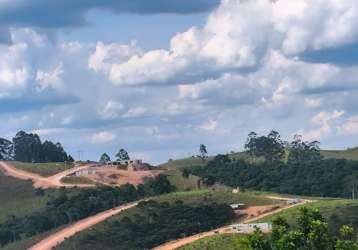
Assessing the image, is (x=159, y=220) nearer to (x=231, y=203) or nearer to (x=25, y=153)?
(x=231, y=203)

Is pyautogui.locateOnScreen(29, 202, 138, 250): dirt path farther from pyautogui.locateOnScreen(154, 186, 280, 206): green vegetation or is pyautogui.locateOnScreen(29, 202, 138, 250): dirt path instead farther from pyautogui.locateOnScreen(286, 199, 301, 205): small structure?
pyautogui.locateOnScreen(286, 199, 301, 205): small structure

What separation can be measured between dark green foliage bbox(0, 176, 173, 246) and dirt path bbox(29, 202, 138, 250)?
124 inches

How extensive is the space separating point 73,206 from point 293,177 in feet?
165

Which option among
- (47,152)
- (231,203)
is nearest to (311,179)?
(231,203)

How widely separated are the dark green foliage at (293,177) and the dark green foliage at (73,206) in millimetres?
16660

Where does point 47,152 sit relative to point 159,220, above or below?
above

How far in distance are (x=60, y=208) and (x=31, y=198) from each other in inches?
838

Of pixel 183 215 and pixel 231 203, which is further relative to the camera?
pixel 231 203

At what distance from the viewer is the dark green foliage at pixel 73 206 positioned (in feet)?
368

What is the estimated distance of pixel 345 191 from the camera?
14188 cm

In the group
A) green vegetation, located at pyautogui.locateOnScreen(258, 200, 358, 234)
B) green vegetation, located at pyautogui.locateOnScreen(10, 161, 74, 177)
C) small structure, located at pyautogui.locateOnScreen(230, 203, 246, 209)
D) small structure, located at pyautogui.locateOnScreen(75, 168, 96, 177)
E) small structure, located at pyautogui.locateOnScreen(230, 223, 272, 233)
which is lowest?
small structure, located at pyautogui.locateOnScreen(230, 223, 272, 233)

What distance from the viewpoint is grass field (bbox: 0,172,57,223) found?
427 feet

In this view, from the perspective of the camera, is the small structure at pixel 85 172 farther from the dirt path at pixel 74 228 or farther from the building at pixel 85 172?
the dirt path at pixel 74 228

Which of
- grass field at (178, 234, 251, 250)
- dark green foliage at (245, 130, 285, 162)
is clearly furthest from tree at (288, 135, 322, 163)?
grass field at (178, 234, 251, 250)
